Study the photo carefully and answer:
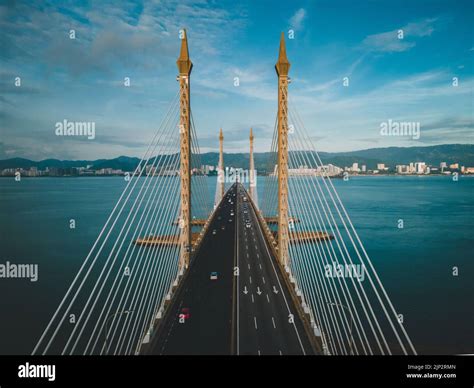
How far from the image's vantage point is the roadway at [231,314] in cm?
756

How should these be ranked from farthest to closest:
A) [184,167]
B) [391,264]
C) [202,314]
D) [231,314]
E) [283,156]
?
[391,264] < [283,156] < [184,167] < [231,314] < [202,314]

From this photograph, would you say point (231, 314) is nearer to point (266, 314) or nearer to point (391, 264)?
point (266, 314)

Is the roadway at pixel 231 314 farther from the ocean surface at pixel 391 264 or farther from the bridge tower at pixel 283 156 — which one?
the ocean surface at pixel 391 264

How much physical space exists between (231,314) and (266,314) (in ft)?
3.84

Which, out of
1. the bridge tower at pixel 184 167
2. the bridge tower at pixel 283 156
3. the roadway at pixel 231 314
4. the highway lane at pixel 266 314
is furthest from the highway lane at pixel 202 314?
the bridge tower at pixel 283 156

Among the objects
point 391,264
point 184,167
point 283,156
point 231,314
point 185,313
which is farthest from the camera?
point 391,264

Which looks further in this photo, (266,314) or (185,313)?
(266,314)

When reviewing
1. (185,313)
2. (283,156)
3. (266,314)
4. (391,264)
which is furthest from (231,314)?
(391,264)

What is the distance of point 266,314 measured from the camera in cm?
995
